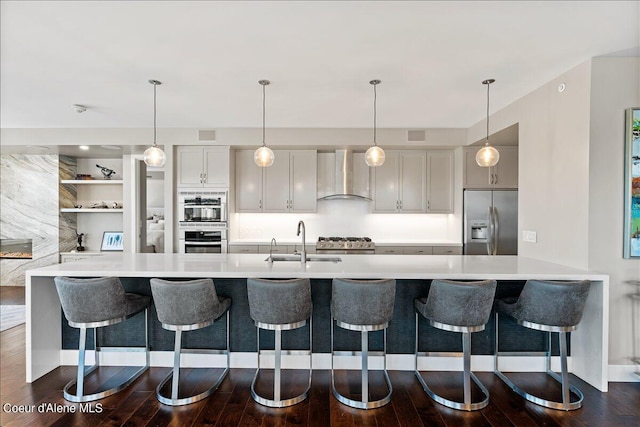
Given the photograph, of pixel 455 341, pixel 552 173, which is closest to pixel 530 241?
pixel 552 173

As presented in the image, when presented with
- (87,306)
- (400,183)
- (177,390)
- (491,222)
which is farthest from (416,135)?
(87,306)

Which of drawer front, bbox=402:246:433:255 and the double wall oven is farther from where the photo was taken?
drawer front, bbox=402:246:433:255

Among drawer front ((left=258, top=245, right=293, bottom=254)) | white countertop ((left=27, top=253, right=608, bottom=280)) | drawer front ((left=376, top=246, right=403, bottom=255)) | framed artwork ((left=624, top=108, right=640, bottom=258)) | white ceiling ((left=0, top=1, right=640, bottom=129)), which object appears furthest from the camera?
drawer front ((left=376, top=246, right=403, bottom=255))

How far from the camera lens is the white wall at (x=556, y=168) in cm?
276

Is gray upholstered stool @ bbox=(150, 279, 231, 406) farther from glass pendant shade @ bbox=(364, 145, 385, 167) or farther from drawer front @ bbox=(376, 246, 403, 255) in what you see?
drawer front @ bbox=(376, 246, 403, 255)

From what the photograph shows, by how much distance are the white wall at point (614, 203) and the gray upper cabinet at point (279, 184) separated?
11.7ft

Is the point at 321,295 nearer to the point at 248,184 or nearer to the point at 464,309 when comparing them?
the point at 464,309

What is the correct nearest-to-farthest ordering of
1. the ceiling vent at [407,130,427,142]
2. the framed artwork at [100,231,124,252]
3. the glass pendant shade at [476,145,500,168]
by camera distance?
the glass pendant shade at [476,145,500,168] → the ceiling vent at [407,130,427,142] → the framed artwork at [100,231,124,252]

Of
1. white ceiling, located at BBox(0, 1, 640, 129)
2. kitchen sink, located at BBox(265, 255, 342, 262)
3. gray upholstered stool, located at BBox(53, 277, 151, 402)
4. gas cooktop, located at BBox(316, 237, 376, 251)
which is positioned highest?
white ceiling, located at BBox(0, 1, 640, 129)

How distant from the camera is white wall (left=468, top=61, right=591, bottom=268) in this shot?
2764mm

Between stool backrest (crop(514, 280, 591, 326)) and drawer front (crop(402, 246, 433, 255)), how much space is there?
2.84m

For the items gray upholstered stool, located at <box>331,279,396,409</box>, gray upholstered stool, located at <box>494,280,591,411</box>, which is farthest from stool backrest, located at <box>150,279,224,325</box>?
gray upholstered stool, located at <box>494,280,591,411</box>

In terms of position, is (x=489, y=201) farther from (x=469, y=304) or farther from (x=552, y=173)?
(x=469, y=304)

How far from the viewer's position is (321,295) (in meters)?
2.89
